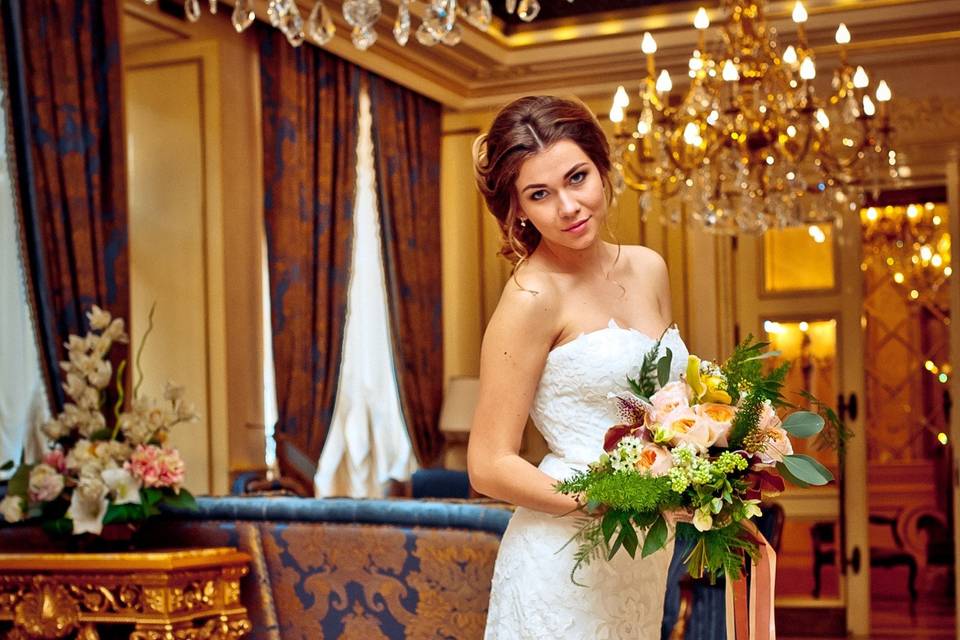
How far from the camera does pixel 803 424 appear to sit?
78.7 inches

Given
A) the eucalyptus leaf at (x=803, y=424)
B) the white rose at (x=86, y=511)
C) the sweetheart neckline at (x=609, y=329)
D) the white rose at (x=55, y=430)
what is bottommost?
the white rose at (x=86, y=511)

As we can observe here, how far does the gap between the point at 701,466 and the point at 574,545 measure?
40cm

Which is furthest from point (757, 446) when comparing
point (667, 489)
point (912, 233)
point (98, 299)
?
point (912, 233)

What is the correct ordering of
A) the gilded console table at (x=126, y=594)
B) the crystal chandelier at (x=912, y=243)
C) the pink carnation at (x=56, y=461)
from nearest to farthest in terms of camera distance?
the gilded console table at (x=126, y=594) < the pink carnation at (x=56, y=461) < the crystal chandelier at (x=912, y=243)

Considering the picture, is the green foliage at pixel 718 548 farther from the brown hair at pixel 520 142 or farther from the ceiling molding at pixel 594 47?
the ceiling molding at pixel 594 47

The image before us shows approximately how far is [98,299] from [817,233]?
453cm

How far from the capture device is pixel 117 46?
18.4 feet

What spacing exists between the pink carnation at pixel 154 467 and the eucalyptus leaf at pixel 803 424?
2767mm

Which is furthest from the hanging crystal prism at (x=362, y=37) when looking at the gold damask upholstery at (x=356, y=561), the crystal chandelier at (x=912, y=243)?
the crystal chandelier at (x=912, y=243)

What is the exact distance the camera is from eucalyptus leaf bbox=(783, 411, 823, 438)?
6.50 ft

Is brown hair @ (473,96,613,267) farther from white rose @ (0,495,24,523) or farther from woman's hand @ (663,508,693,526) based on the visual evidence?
white rose @ (0,495,24,523)

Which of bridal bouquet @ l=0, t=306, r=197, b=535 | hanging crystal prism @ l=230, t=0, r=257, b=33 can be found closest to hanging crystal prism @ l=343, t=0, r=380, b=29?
hanging crystal prism @ l=230, t=0, r=257, b=33

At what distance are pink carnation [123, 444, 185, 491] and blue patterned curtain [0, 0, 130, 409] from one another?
3.03 ft

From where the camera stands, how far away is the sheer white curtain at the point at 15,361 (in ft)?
17.9
